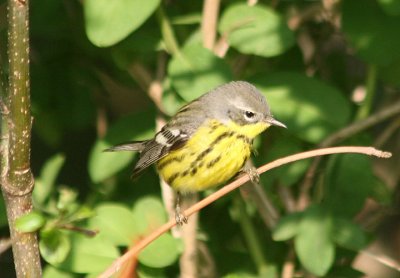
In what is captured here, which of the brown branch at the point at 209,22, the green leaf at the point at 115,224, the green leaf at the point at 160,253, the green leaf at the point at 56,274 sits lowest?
the green leaf at the point at 56,274

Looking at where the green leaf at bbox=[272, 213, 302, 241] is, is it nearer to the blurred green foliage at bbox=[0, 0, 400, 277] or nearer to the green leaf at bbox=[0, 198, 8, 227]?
the blurred green foliage at bbox=[0, 0, 400, 277]

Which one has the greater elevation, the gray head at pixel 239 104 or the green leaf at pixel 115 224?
the gray head at pixel 239 104

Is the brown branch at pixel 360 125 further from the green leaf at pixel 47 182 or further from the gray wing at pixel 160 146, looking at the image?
the green leaf at pixel 47 182

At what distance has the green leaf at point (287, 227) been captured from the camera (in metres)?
2.91

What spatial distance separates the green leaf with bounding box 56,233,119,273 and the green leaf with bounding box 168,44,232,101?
51 cm

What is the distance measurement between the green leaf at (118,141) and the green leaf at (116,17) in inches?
23.0

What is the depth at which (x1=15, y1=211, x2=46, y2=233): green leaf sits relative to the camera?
217cm

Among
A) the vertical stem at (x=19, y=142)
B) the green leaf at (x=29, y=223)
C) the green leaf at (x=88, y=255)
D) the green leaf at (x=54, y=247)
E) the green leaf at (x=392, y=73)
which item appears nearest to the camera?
the vertical stem at (x=19, y=142)

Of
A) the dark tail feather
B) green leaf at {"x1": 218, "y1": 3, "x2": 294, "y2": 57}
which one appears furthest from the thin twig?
the dark tail feather

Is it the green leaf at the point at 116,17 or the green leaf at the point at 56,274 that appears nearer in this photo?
the green leaf at the point at 116,17

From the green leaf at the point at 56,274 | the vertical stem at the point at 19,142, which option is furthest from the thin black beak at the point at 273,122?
the vertical stem at the point at 19,142

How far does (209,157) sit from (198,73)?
18.0 inches

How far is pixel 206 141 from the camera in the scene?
3.28 metres

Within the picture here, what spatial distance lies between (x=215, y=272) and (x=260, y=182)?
1.29 feet
